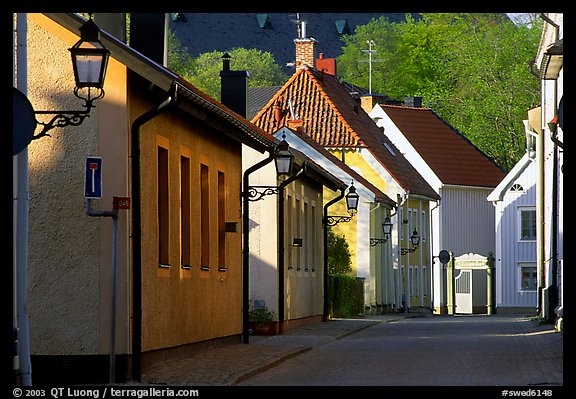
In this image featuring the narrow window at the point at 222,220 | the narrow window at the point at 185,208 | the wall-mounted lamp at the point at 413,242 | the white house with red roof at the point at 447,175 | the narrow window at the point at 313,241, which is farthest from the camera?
the white house with red roof at the point at 447,175

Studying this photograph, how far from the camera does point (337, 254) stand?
43469 mm

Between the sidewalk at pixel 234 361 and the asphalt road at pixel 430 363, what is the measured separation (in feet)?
0.61

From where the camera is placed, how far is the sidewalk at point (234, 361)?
628 inches

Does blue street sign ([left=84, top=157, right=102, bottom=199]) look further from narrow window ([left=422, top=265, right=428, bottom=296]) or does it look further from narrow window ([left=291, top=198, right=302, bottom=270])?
narrow window ([left=422, top=265, right=428, bottom=296])

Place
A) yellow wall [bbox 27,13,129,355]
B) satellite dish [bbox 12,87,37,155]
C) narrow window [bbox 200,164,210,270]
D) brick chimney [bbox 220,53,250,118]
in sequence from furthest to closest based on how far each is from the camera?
1. brick chimney [bbox 220,53,250,118]
2. narrow window [bbox 200,164,210,270]
3. yellow wall [bbox 27,13,129,355]
4. satellite dish [bbox 12,87,37,155]

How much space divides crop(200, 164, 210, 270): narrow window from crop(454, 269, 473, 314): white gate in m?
41.5

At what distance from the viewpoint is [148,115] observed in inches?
648

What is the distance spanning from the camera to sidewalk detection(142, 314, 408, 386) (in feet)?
52.3

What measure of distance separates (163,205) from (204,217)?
129 inches

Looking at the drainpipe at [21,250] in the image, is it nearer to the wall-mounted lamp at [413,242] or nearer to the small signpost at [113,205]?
the small signpost at [113,205]

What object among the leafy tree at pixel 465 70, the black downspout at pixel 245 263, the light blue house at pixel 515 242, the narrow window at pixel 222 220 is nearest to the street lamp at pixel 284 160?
the black downspout at pixel 245 263

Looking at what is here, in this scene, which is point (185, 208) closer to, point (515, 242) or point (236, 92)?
point (236, 92)

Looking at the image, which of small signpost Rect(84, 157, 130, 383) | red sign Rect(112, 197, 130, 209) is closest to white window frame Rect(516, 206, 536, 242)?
small signpost Rect(84, 157, 130, 383)
